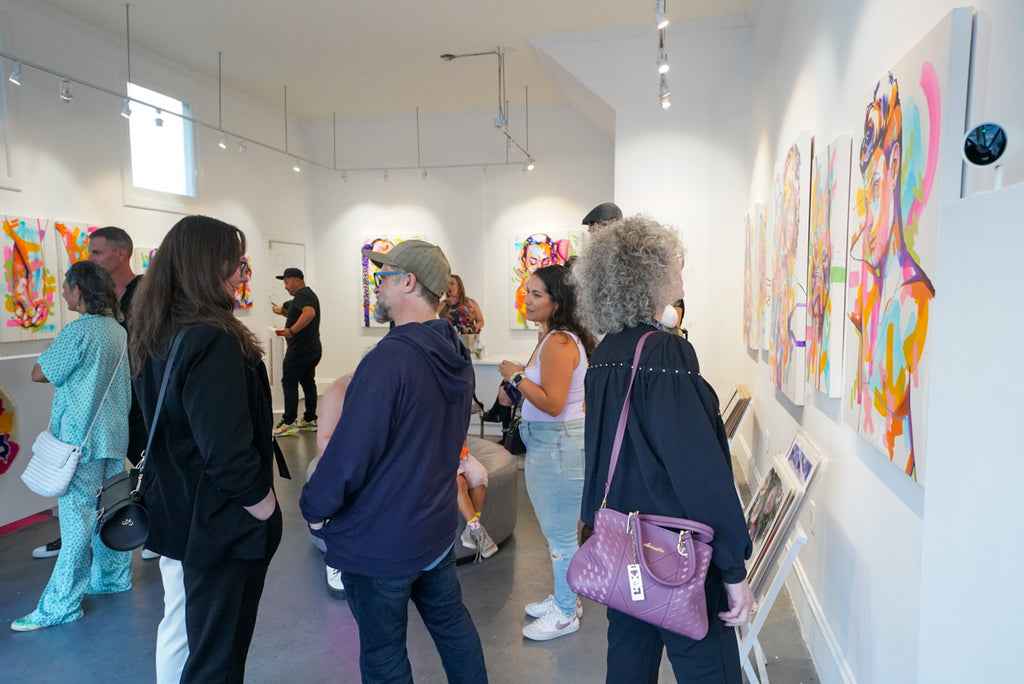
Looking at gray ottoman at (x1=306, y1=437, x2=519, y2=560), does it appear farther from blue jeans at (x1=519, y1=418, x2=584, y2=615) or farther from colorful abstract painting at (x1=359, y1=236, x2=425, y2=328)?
colorful abstract painting at (x1=359, y1=236, x2=425, y2=328)

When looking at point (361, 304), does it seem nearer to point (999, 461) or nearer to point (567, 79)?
point (567, 79)

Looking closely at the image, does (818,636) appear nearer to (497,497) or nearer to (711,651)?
(711,651)

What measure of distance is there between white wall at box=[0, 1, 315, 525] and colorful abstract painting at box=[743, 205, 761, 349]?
514 centimetres

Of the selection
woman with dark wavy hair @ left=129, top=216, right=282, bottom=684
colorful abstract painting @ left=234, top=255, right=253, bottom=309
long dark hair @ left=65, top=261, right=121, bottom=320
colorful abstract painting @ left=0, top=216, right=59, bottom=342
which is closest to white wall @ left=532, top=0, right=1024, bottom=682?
woman with dark wavy hair @ left=129, top=216, right=282, bottom=684

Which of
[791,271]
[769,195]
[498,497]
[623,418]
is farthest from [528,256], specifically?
[623,418]

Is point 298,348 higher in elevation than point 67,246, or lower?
lower

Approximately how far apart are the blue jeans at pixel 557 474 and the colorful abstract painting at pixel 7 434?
373cm

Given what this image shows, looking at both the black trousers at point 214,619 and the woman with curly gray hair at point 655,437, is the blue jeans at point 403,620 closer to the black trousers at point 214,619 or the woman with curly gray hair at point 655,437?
the black trousers at point 214,619

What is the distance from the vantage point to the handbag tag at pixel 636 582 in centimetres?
146

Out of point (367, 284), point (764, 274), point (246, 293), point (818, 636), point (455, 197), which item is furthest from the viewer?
point (367, 284)

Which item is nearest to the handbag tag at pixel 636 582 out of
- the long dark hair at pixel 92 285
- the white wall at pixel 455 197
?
the long dark hair at pixel 92 285

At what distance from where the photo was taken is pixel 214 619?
6.22 feet

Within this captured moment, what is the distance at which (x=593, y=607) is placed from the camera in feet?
10.9

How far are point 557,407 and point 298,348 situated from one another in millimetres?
5736
